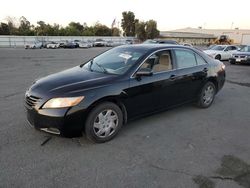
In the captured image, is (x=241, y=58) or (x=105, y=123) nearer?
(x=105, y=123)

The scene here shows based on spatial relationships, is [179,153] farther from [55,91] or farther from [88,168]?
[55,91]

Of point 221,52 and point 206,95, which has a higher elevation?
point 221,52

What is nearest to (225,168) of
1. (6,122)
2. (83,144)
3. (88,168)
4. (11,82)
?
(88,168)

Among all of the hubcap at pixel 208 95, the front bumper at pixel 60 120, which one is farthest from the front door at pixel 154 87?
the hubcap at pixel 208 95

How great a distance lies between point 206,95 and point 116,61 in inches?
99.0

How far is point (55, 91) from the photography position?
12.1 ft

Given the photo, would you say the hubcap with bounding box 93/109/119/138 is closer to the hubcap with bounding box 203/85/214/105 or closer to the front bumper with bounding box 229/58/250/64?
the hubcap with bounding box 203/85/214/105

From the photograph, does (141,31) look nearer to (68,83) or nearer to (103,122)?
(68,83)

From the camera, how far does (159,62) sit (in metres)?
4.79

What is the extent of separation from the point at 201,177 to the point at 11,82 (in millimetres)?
7622

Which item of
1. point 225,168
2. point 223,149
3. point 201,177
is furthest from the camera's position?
point 223,149

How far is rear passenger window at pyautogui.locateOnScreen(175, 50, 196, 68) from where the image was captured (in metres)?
5.14

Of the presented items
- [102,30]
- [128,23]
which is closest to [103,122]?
[102,30]

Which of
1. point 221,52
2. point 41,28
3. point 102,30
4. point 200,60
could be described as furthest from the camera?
point 102,30
